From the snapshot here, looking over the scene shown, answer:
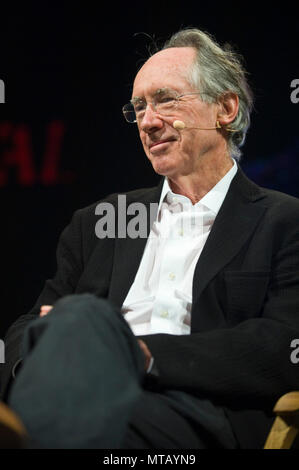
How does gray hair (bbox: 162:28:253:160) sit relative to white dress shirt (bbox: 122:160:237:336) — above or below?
above

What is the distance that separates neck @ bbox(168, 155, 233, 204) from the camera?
2281 millimetres

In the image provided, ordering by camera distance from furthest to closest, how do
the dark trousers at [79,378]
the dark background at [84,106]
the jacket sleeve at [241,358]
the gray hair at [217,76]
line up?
the dark background at [84,106] → the gray hair at [217,76] → the jacket sleeve at [241,358] → the dark trousers at [79,378]

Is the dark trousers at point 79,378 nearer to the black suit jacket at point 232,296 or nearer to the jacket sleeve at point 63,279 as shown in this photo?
the black suit jacket at point 232,296

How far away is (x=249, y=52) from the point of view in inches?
119

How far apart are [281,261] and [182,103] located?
2.19 feet

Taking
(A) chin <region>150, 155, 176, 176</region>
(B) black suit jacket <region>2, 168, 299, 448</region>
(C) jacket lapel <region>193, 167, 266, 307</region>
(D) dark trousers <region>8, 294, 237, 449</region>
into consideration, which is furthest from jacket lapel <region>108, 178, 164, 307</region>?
(D) dark trousers <region>8, 294, 237, 449</region>

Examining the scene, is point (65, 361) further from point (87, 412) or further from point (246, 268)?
point (246, 268)

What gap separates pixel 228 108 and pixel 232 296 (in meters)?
0.80

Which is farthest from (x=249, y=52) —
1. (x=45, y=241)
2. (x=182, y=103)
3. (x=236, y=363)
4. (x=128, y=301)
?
(x=236, y=363)

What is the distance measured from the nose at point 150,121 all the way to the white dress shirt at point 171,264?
22cm

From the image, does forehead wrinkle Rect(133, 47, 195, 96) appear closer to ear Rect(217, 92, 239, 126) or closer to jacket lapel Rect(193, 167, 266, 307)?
→ ear Rect(217, 92, 239, 126)

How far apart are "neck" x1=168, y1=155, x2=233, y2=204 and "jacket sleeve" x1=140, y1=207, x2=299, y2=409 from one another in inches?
19.3

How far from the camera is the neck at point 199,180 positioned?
2.28 m

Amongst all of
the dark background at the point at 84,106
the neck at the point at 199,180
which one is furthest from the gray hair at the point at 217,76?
the dark background at the point at 84,106
